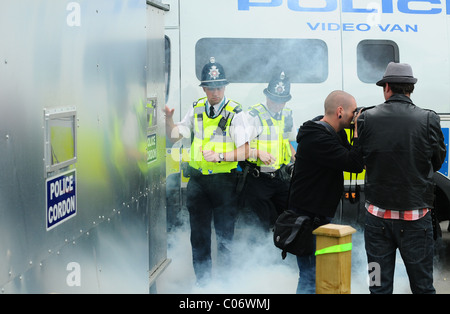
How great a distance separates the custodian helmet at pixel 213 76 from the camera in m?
5.70

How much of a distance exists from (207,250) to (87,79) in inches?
117

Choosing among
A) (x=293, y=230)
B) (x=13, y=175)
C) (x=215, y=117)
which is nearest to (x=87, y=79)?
(x=13, y=175)

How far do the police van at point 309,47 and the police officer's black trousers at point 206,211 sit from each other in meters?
0.47

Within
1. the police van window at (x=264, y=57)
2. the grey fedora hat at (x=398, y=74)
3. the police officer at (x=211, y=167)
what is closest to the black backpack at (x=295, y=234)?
the grey fedora hat at (x=398, y=74)

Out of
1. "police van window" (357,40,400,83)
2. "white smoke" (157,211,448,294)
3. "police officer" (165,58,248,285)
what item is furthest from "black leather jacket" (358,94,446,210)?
"police van window" (357,40,400,83)

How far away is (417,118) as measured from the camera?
399 cm

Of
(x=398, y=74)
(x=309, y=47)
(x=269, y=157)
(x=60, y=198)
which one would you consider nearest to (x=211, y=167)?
(x=269, y=157)

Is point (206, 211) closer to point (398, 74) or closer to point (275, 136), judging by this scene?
point (275, 136)

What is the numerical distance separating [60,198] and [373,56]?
13.4 feet

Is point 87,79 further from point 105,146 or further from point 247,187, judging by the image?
point 247,187

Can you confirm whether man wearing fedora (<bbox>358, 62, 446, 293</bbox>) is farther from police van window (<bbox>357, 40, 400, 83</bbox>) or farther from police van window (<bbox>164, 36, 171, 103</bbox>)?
police van window (<bbox>164, 36, 171, 103</bbox>)

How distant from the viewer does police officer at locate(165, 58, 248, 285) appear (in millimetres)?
5730

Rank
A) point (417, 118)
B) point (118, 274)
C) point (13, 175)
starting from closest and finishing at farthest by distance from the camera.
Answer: point (13, 175) < point (118, 274) < point (417, 118)

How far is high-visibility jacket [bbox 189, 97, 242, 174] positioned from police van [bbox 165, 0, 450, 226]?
1.07 ft
